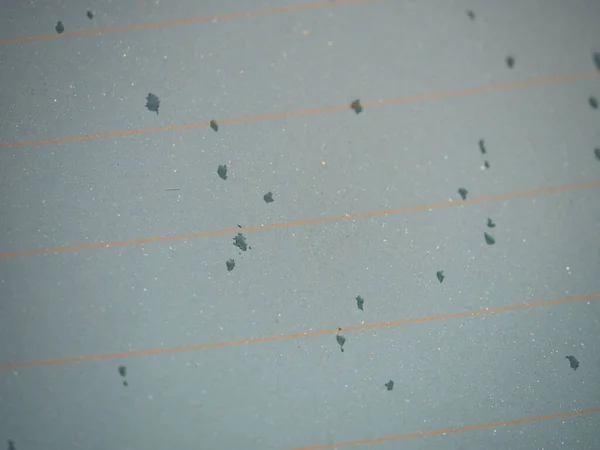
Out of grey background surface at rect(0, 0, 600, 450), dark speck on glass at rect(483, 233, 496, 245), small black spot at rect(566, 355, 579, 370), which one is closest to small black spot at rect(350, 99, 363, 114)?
grey background surface at rect(0, 0, 600, 450)

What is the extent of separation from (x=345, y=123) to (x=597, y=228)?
346 mm

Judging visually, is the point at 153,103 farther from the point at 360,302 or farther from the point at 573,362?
the point at 573,362

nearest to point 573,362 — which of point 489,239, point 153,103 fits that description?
point 489,239

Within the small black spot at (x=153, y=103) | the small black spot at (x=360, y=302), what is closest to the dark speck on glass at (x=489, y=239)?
the small black spot at (x=360, y=302)

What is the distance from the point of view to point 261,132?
78 cm

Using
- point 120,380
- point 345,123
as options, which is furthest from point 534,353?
point 120,380

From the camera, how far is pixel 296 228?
2.55ft

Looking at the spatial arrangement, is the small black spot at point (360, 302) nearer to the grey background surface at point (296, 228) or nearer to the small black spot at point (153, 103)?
the grey background surface at point (296, 228)

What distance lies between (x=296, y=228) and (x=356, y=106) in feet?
0.56

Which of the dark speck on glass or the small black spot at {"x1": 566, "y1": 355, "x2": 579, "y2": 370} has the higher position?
the dark speck on glass

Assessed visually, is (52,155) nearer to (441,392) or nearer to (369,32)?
(369,32)

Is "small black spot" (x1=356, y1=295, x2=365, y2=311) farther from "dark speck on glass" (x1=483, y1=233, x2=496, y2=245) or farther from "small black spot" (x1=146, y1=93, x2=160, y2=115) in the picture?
"small black spot" (x1=146, y1=93, x2=160, y2=115)

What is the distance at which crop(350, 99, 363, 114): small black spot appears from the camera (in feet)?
2.57

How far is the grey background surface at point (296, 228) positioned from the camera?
2.53ft
